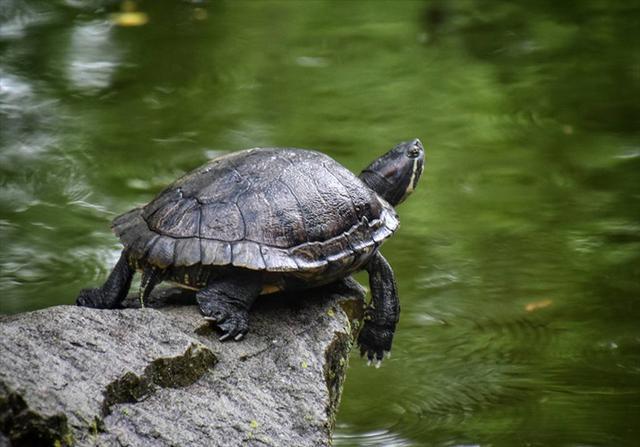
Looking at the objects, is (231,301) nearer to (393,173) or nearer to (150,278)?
(150,278)

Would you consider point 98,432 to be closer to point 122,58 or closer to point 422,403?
point 422,403

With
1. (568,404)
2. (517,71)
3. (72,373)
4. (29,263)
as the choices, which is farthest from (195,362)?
(517,71)

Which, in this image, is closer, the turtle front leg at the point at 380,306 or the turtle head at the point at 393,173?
the turtle front leg at the point at 380,306

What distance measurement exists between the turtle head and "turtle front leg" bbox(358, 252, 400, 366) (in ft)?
1.23

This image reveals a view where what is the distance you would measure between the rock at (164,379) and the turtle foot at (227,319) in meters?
0.04

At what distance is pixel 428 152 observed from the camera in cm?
681

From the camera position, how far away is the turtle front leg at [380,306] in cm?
373

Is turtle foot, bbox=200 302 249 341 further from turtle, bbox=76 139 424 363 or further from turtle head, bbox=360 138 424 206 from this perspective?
turtle head, bbox=360 138 424 206

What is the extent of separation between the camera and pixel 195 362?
2857 millimetres

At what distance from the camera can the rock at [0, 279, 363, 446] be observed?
7.78ft

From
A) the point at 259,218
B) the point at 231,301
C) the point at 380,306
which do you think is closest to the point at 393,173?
the point at 380,306

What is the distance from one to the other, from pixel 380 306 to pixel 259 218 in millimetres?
752

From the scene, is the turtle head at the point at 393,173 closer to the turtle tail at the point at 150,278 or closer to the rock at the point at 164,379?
the rock at the point at 164,379

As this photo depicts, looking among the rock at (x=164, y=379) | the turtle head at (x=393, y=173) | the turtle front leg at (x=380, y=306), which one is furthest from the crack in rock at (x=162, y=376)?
the turtle head at (x=393, y=173)
